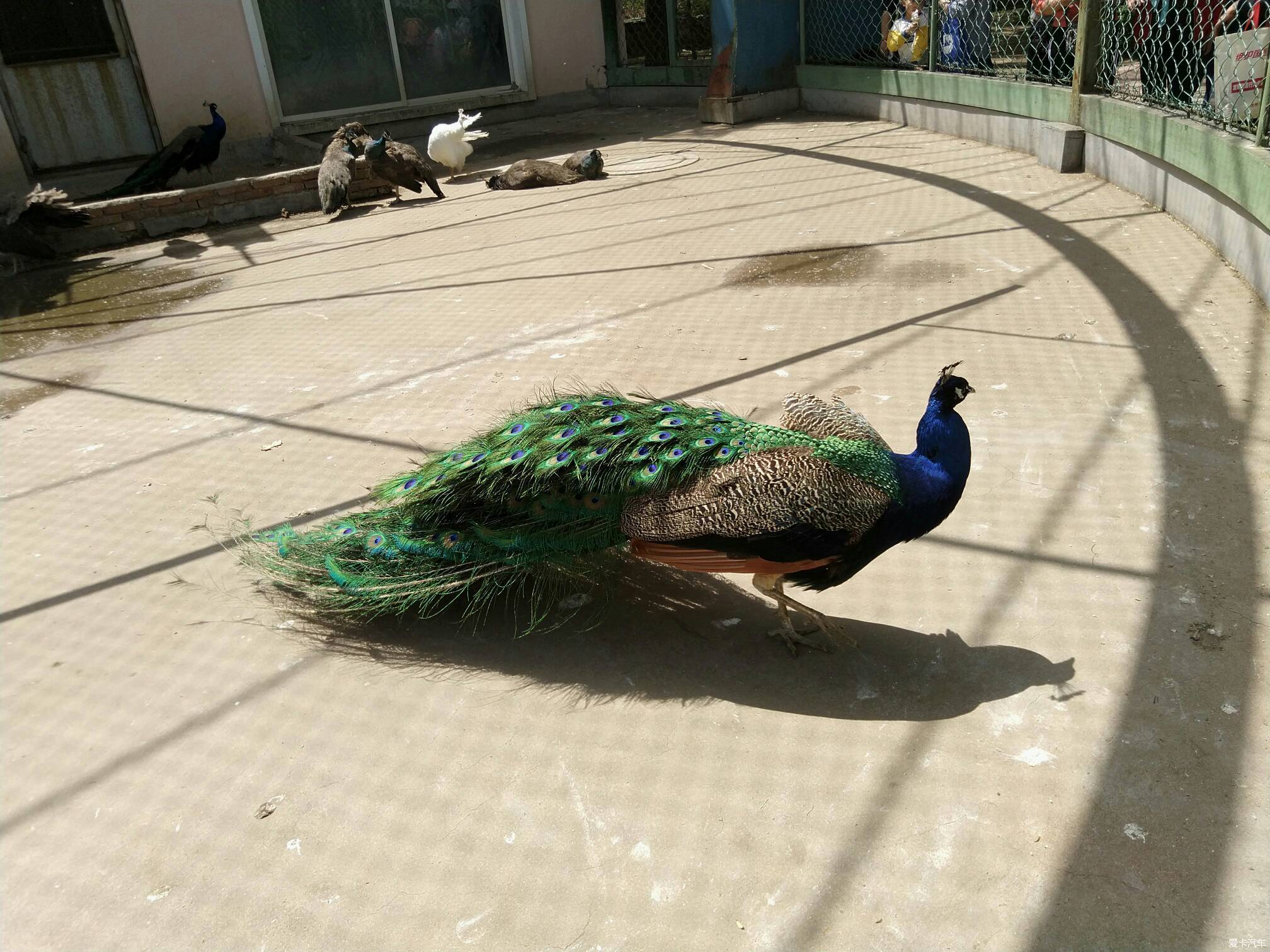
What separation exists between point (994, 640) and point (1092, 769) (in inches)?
22.4

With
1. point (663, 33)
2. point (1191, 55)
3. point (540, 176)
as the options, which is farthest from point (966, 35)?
point (663, 33)

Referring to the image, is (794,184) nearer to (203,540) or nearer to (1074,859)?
(203,540)

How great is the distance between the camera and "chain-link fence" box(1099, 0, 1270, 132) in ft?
17.9

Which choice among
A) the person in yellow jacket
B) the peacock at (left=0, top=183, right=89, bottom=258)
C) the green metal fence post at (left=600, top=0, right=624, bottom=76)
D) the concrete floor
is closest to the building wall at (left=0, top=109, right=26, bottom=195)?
the peacock at (left=0, top=183, right=89, bottom=258)

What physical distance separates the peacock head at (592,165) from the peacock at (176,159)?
455 cm

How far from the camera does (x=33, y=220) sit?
8.80 metres

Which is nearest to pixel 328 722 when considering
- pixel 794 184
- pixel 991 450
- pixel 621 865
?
pixel 621 865

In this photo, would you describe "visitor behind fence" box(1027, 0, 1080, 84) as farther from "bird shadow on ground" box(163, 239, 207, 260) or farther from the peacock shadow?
"bird shadow on ground" box(163, 239, 207, 260)

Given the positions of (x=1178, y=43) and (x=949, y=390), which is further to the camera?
(x=1178, y=43)

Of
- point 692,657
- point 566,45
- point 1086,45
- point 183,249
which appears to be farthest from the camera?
point 566,45

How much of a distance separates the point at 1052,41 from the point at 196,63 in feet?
32.5

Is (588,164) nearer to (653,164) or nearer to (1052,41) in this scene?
(653,164)

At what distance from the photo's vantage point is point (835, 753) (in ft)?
8.52

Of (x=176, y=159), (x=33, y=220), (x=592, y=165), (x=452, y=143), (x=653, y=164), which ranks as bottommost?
(x=653, y=164)
